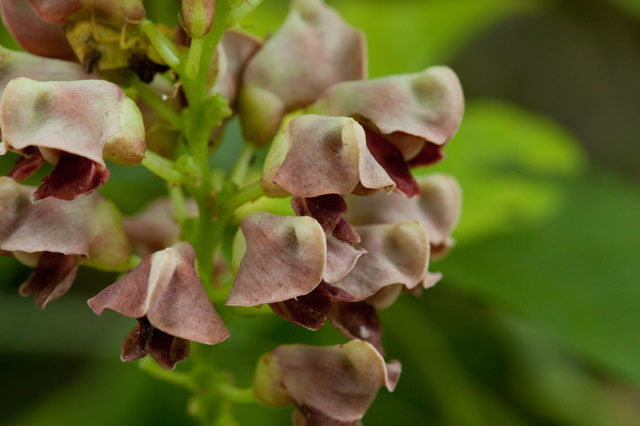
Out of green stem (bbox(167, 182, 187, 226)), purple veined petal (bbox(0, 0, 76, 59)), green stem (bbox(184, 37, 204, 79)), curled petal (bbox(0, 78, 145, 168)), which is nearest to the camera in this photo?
curled petal (bbox(0, 78, 145, 168))

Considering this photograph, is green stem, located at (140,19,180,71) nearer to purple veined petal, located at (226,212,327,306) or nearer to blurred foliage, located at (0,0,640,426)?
purple veined petal, located at (226,212,327,306)

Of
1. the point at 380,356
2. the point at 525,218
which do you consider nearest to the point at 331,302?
the point at 380,356

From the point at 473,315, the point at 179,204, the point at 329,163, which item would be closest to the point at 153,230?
the point at 179,204

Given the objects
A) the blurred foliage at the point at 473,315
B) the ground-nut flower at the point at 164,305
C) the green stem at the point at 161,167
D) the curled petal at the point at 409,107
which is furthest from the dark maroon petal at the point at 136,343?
the blurred foliage at the point at 473,315

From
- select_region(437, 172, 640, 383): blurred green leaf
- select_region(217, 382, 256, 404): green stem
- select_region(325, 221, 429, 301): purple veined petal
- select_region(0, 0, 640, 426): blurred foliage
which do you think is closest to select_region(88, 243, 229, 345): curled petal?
select_region(325, 221, 429, 301): purple veined petal

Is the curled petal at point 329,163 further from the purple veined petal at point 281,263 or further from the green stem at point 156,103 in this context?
the green stem at point 156,103

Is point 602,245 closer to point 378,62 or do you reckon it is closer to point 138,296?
point 378,62

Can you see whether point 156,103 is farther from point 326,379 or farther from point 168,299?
point 326,379

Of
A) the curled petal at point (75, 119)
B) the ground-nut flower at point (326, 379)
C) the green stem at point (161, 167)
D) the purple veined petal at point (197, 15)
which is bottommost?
the ground-nut flower at point (326, 379)
